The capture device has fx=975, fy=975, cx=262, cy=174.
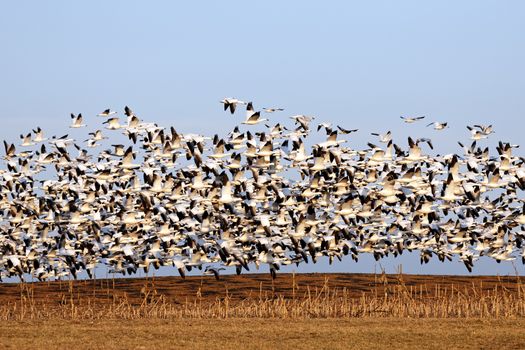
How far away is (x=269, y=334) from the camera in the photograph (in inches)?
1016

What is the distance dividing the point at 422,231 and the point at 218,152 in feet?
25.6

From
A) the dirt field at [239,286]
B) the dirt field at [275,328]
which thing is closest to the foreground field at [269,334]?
the dirt field at [275,328]

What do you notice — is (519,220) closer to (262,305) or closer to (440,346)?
(262,305)

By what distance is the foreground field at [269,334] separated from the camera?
2380 cm

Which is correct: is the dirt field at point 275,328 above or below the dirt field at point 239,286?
below

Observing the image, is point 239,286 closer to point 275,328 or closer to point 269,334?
point 275,328

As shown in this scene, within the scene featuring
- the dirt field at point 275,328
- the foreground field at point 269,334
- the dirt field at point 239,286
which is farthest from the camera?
the dirt field at point 239,286

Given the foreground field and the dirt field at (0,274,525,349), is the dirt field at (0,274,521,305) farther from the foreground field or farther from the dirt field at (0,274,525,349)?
the foreground field

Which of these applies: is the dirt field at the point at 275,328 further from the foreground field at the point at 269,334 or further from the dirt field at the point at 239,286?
the dirt field at the point at 239,286

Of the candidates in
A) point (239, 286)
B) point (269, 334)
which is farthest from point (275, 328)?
point (239, 286)

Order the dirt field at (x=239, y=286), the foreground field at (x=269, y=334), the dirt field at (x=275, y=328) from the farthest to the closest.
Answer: the dirt field at (x=239, y=286), the dirt field at (x=275, y=328), the foreground field at (x=269, y=334)

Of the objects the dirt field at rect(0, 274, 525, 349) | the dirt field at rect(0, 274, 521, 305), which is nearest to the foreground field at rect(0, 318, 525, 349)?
the dirt field at rect(0, 274, 525, 349)

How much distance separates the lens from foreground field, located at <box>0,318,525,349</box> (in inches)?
937

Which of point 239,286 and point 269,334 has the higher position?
point 239,286
